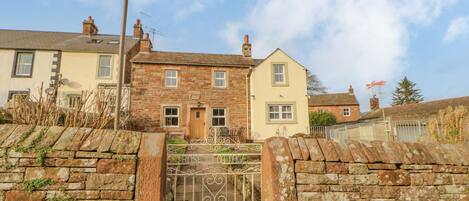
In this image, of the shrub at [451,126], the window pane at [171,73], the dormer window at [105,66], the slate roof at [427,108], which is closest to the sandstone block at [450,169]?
the shrub at [451,126]

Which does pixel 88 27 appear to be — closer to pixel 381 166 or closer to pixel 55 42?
pixel 55 42

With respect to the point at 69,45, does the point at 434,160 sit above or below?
below

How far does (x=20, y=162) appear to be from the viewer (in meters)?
2.20

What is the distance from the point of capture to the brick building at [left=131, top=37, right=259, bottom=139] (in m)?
14.3

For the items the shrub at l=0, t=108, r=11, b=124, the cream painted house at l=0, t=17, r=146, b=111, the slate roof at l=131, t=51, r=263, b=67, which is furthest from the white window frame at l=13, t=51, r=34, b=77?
the shrub at l=0, t=108, r=11, b=124

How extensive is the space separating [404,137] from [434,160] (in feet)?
39.4

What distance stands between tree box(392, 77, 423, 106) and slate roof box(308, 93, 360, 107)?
20691 mm

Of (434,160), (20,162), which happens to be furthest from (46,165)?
(434,160)

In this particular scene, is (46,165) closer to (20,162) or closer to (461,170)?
(20,162)

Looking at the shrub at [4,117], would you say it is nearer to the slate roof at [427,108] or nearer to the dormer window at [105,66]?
the dormer window at [105,66]

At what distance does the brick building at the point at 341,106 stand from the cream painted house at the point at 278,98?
16.5 meters

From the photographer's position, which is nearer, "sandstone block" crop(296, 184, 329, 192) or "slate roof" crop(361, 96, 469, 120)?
"sandstone block" crop(296, 184, 329, 192)

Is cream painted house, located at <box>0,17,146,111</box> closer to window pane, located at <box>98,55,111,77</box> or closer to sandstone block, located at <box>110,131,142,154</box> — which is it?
window pane, located at <box>98,55,111,77</box>

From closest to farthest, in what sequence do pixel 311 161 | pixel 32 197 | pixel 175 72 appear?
1. pixel 32 197
2. pixel 311 161
3. pixel 175 72
